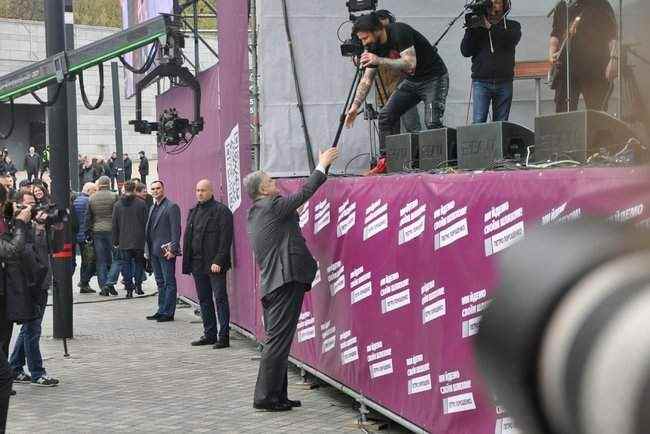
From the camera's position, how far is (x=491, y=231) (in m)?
5.21

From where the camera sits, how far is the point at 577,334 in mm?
991

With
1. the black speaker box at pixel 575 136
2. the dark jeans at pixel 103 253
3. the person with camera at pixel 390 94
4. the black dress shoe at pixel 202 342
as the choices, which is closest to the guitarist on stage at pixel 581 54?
the black speaker box at pixel 575 136

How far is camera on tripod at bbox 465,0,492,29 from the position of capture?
9.38 meters

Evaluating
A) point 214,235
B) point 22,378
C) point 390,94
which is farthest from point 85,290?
point 390,94

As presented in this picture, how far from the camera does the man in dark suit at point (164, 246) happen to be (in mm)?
14234

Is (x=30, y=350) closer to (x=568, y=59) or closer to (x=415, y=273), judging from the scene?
(x=415, y=273)

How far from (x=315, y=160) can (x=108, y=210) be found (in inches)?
307

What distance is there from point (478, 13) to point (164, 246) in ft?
20.7

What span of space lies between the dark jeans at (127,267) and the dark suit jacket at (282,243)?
31.2ft

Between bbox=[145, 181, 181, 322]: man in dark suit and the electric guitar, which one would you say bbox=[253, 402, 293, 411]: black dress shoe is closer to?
the electric guitar

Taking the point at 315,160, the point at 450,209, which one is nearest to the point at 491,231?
the point at 450,209

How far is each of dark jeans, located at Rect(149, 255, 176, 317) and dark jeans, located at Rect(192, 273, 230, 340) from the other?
199 centimetres

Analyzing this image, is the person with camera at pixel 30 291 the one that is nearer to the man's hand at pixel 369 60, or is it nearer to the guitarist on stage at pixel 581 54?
the man's hand at pixel 369 60

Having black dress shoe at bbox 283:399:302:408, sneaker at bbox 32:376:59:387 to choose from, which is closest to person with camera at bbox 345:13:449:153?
black dress shoe at bbox 283:399:302:408
